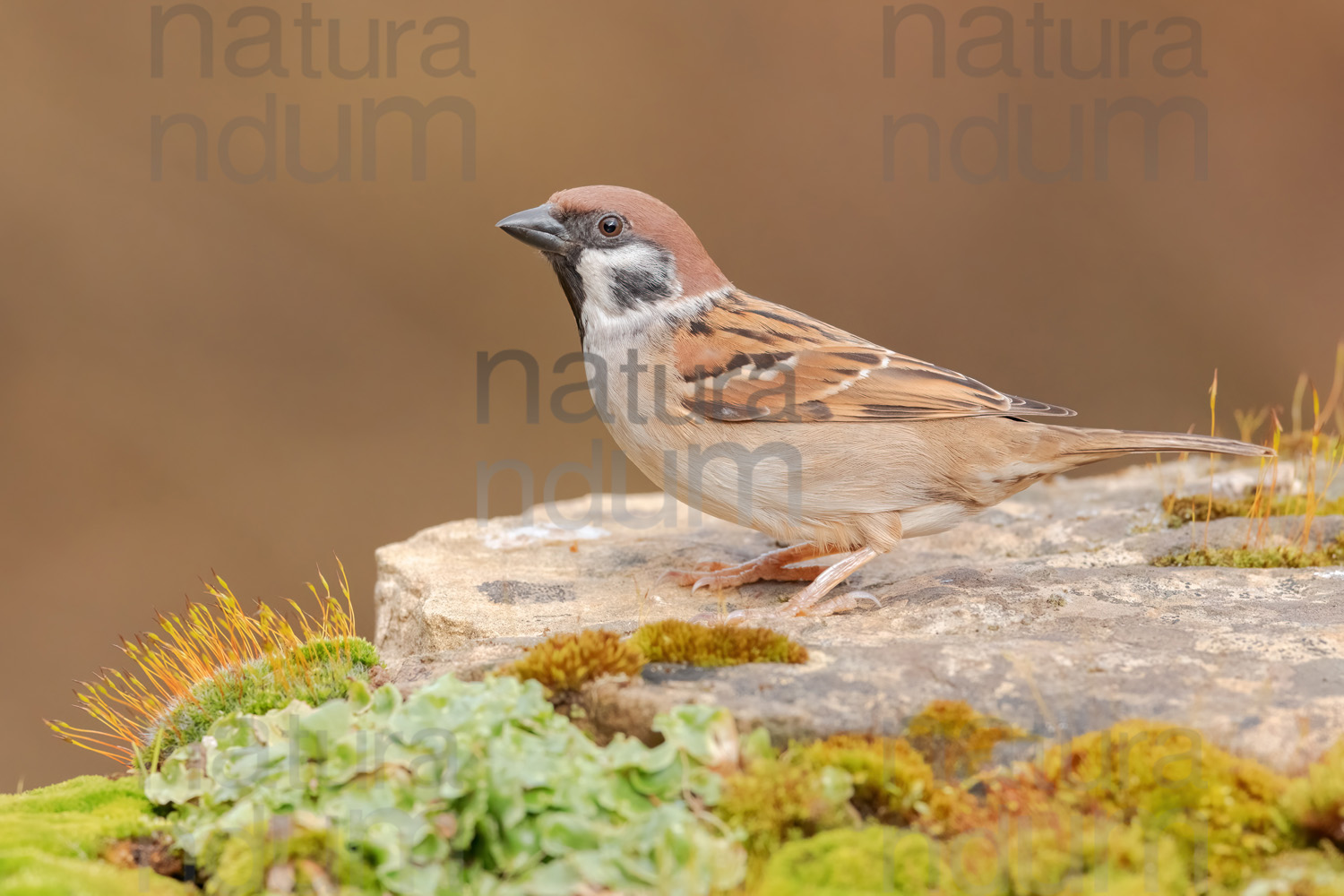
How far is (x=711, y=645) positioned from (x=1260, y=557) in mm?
3589

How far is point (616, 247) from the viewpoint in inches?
233

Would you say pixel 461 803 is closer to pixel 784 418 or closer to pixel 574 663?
pixel 574 663

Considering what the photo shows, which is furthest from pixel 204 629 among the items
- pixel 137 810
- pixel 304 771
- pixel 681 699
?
pixel 681 699

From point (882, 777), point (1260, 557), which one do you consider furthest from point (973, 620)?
point (1260, 557)

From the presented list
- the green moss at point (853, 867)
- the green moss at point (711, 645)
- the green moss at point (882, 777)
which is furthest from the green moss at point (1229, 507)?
the green moss at point (853, 867)

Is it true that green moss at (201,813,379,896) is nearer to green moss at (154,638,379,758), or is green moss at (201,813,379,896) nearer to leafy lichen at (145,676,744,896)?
leafy lichen at (145,676,744,896)

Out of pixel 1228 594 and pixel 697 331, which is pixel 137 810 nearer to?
pixel 697 331

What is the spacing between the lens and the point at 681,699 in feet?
12.3

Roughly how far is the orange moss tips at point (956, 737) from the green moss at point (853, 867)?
17.0 inches

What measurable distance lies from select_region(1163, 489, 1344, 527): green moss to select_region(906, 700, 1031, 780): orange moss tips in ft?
12.4

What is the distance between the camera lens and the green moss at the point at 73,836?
3062 millimetres

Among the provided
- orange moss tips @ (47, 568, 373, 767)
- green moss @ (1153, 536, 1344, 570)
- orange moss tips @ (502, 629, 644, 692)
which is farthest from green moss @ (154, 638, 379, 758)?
green moss @ (1153, 536, 1344, 570)

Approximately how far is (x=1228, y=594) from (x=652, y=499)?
4694 millimetres

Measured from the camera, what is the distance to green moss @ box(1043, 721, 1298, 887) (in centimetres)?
311
